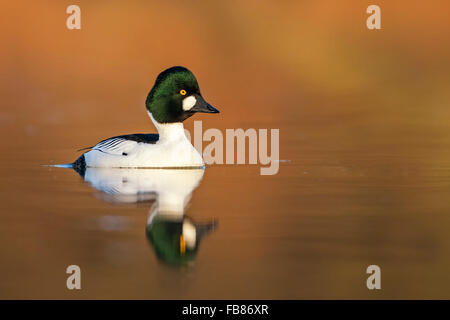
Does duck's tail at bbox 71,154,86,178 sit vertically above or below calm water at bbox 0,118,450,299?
above

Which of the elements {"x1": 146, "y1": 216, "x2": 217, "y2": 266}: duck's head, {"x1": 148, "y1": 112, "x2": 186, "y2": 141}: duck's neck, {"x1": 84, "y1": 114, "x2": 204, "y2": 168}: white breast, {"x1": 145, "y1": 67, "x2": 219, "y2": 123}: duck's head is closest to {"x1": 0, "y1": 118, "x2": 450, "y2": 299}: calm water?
{"x1": 146, "y1": 216, "x2": 217, "y2": 266}: duck's head

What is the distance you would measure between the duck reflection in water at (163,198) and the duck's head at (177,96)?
2.63 feet

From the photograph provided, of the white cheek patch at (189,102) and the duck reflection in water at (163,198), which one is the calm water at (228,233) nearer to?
the duck reflection in water at (163,198)

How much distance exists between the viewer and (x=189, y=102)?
10.9 metres

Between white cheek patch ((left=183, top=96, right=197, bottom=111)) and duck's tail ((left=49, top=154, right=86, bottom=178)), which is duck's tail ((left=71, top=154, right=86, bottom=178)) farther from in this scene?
white cheek patch ((left=183, top=96, right=197, bottom=111))

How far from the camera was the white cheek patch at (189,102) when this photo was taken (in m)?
10.8

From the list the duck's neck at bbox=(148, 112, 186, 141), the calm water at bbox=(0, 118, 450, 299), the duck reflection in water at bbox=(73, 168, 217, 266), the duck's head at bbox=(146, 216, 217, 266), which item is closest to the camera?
the calm water at bbox=(0, 118, 450, 299)

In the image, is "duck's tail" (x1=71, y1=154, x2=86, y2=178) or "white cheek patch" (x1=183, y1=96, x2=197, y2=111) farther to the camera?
"duck's tail" (x1=71, y1=154, x2=86, y2=178)

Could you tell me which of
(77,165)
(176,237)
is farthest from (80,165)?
(176,237)

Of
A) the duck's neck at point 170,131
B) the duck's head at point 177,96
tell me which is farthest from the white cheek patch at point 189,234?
the duck's head at point 177,96

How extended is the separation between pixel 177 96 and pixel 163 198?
2954mm

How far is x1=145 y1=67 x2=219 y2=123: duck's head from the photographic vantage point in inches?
426

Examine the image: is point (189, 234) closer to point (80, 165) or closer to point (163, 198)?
point (163, 198)
